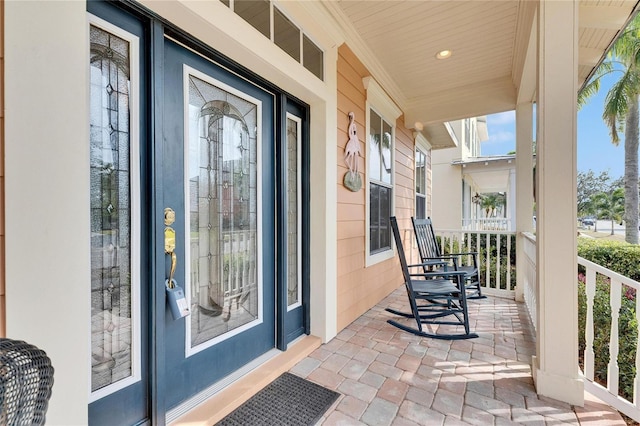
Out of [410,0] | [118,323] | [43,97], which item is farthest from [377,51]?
[118,323]

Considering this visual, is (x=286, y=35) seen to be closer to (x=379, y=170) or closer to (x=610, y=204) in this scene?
(x=379, y=170)

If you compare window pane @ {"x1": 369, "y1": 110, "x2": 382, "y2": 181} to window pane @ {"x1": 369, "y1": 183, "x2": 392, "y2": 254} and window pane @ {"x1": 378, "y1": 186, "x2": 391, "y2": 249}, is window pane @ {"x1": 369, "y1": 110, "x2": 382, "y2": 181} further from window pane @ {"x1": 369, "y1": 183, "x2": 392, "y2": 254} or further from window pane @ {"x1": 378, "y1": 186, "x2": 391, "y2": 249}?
window pane @ {"x1": 378, "y1": 186, "x2": 391, "y2": 249}

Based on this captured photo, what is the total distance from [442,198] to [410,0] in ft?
26.7

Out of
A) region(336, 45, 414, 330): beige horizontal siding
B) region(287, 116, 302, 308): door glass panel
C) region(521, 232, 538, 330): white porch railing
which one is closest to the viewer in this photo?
region(287, 116, 302, 308): door glass panel

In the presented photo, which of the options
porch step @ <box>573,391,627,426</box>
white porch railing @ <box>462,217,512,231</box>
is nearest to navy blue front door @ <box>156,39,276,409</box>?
porch step @ <box>573,391,627,426</box>

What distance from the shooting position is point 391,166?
3887 mm

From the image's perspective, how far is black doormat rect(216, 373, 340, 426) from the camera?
1.47 m

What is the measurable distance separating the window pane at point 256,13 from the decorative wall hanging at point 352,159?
119cm

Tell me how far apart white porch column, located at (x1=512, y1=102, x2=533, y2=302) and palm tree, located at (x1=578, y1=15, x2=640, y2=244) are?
518 cm

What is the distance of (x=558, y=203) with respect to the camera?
5.50ft

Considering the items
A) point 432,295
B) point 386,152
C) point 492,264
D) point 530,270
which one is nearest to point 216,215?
point 432,295

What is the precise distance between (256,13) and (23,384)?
77.4 inches

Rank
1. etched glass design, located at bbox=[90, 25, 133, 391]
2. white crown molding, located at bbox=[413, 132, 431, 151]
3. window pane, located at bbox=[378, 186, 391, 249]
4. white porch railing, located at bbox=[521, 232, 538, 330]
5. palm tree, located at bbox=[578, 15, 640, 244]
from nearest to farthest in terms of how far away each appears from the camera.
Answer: etched glass design, located at bbox=[90, 25, 133, 391]
white porch railing, located at bbox=[521, 232, 538, 330]
window pane, located at bbox=[378, 186, 391, 249]
white crown molding, located at bbox=[413, 132, 431, 151]
palm tree, located at bbox=[578, 15, 640, 244]

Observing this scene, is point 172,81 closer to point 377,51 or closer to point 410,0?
point 410,0
